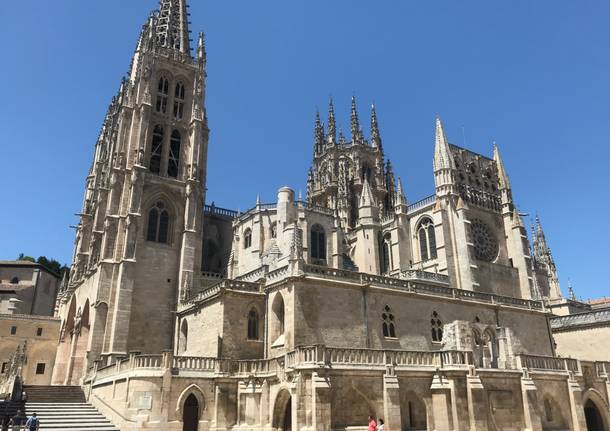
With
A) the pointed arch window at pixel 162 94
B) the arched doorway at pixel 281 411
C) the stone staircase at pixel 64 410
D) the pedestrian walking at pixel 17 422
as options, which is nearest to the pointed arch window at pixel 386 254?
the pointed arch window at pixel 162 94

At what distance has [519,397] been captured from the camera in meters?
23.8

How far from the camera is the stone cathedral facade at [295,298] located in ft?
73.1

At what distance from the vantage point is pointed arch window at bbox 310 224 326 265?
42.1 metres

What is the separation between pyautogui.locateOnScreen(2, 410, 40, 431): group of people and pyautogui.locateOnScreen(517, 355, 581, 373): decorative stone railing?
70.8ft

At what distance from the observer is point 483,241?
154ft

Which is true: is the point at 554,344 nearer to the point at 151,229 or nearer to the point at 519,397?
the point at 519,397

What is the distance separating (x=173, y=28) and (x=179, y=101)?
9.06 meters

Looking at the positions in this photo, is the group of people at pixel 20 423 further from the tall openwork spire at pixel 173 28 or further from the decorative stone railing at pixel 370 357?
the tall openwork spire at pixel 173 28

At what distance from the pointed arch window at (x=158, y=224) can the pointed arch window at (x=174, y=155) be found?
3.82 m

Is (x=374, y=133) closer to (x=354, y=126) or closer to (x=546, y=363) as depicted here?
(x=354, y=126)

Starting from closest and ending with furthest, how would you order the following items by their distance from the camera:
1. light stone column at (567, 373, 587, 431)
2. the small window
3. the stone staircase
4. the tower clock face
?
the stone staircase → light stone column at (567, 373, 587, 431) → the small window → the tower clock face

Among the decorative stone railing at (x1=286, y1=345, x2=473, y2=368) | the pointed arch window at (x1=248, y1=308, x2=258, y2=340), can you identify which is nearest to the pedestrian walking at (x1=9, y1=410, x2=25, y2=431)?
the pointed arch window at (x1=248, y1=308, x2=258, y2=340)

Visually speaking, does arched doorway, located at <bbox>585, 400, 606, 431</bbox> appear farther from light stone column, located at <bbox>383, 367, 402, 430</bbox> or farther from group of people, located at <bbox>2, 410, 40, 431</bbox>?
group of people, located at <bbox>2, 410, 40, 431</bbox>

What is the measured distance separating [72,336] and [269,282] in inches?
839
